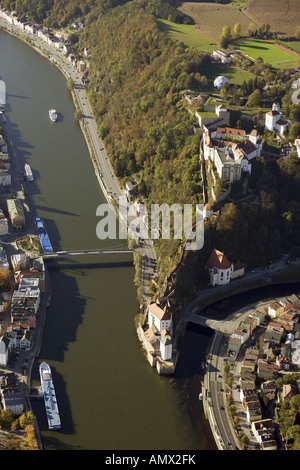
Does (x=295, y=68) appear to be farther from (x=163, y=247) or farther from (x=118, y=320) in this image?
(x=118, y=320)

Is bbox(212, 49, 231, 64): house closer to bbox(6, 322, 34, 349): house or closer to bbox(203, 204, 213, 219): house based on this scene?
bbox(203, 204, 213, 219): house

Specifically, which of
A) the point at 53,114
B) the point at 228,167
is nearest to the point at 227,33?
the point at 53,114

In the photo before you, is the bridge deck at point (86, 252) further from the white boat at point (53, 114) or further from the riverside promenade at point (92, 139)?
the white boat at point (53, 114)

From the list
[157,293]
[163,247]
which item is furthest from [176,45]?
[157,293]

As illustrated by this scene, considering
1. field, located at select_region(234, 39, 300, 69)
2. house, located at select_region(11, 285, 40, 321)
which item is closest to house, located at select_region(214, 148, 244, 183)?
house, located at select_region(11, 285, 40, 321)

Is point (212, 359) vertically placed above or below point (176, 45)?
below

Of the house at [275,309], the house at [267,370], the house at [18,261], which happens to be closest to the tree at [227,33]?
the house at [18,261]
